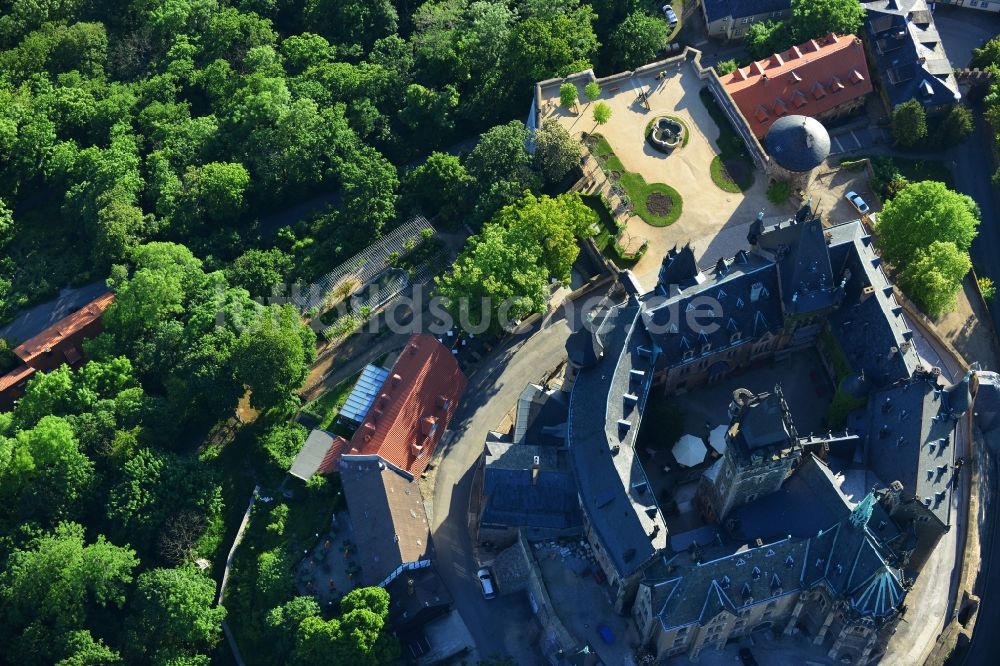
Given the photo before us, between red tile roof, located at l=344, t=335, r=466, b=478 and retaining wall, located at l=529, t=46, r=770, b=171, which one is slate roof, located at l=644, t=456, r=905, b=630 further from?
retaining wall, located at l=529, t=46, r=770, b=171

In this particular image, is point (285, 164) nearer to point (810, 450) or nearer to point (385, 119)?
point (385, 119)

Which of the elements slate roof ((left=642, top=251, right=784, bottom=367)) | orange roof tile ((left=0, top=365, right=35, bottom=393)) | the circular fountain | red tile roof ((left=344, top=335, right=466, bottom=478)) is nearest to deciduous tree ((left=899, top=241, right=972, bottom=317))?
slate roof ((left=642, top=251, right=784, bottom=367))

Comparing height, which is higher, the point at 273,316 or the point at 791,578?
the point at 273,316

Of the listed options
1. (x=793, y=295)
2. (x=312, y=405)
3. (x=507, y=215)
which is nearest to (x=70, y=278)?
(x=312, y=405)

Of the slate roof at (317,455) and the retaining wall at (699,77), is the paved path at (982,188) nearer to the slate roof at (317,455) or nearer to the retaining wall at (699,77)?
the retaining wall at (699,77)

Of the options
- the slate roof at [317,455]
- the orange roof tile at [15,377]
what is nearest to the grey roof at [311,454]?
the slate roof at [317,455]

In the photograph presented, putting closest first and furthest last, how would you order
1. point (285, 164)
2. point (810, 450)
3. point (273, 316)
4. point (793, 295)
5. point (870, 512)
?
1. point (870, 512)
2. point (810, 450)
3. point (793, 295)
4. point (273, 316)
5. point (285, 164)

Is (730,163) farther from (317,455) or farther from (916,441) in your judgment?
(317,455)
